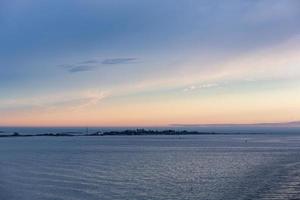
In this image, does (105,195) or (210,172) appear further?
(210,172)

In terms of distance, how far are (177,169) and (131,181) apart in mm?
12118

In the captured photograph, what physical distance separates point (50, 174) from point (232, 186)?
720 inches

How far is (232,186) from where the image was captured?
118 feet

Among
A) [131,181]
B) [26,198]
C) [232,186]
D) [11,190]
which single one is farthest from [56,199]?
[232,186]

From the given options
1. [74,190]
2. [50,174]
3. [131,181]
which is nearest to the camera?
[74,190]

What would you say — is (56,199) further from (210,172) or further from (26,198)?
(210,172)

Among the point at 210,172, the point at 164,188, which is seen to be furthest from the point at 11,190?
the point at 210,172

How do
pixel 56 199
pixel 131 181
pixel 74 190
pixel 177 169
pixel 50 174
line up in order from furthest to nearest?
1. pixel 177 169
2. pixel 50 174
3. pixel 131 181
4. pixel 74 190
5. pixel 56 199

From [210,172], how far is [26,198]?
68.3 feet

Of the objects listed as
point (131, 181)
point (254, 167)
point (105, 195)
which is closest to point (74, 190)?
point (105, 195)

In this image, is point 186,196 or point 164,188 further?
point 164,188

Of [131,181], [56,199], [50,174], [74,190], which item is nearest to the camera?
[56,199]

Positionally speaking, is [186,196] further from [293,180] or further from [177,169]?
[177,169]

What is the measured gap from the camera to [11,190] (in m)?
35.8
